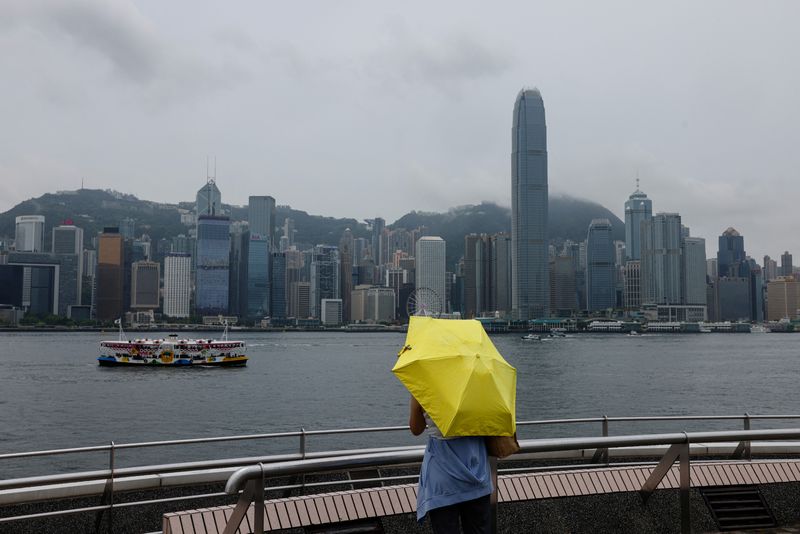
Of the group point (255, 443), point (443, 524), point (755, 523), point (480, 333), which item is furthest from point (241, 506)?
point (255, 443)

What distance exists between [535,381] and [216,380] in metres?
27.7

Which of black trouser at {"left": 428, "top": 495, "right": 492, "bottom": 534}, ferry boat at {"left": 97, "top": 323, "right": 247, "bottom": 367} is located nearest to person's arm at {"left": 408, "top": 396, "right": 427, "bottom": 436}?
black trouser at {"left": 428, "top": 495, "right": 492, "bottom": 534}

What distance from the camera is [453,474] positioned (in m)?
3.68

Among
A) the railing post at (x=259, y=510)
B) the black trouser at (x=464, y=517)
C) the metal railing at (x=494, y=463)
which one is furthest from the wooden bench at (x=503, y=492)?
the black trouser at (x=464, y=517)

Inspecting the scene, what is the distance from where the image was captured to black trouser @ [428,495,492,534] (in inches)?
146

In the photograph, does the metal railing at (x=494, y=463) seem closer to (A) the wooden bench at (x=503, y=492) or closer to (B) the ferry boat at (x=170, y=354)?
(A) the wooden bench at (x=503, y=492)

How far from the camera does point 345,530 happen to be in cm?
496

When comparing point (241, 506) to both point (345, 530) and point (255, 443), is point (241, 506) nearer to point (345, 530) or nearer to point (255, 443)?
point (345, 530)

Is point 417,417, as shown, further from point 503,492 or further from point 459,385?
point 503,492

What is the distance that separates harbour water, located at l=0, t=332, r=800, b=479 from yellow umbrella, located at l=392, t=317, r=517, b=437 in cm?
2255

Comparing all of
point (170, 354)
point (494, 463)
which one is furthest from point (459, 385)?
point (170, 354)

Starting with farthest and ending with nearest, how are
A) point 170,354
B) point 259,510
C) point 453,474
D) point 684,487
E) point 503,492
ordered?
1. point 170,354
2. point 503,492
3. point 684,487
4. point 259,510
5. point 453,474

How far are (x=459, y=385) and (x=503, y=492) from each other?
2.42 meters

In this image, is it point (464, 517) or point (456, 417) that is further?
point (464, 517)
